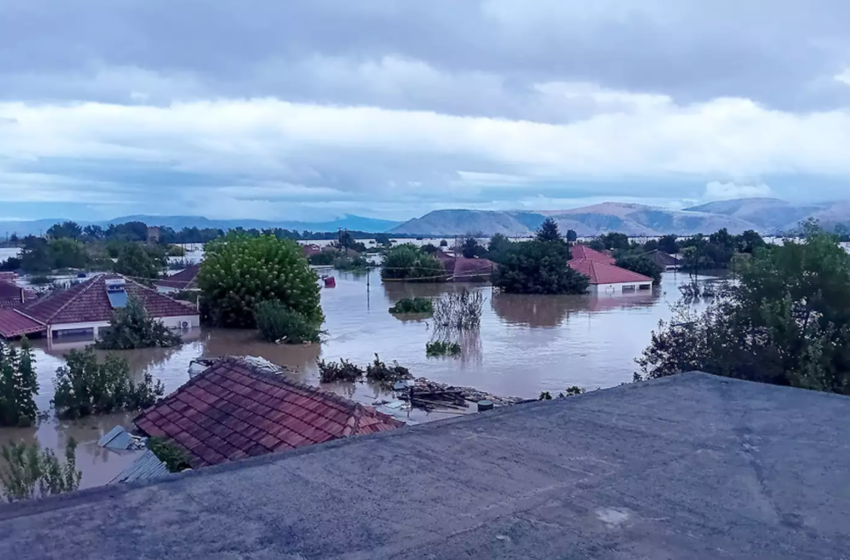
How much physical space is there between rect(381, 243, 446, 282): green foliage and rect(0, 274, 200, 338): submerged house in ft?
86.3

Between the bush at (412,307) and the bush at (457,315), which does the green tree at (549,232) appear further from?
the bush at (457,315)

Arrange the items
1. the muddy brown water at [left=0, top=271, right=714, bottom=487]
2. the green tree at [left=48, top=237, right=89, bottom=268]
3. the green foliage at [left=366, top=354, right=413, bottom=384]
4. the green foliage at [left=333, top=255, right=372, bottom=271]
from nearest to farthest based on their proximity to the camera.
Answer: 1. the muddy brown water at [left=0, top=271, right=714, bottom=487]
2. the green foliage at [left=366, top=354, right=413, bottom=384]
3. the green tree at [left=48, top=237, right=89, bottom=268]
4. the green foliage at [left=333, top=255, right=372, bottom=271]

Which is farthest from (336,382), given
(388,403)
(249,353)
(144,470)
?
(144,470)

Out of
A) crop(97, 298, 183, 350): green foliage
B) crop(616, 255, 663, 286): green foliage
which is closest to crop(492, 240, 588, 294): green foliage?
crop(616, 255, 663, 286): green foliage

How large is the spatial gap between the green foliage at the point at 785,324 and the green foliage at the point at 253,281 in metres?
17.7

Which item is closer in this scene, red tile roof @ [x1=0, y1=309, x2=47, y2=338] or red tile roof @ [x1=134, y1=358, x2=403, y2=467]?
red tile roof @ [x1=134, y1=358, x2=403, y2=467]

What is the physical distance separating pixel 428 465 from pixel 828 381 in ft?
→ 38.2

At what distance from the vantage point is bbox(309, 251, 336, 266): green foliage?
250 ft

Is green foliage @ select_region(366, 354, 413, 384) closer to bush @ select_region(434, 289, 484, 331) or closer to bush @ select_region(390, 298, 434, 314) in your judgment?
bush @ select_region(434, 289, 484, 331)

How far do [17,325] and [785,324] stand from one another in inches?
1024

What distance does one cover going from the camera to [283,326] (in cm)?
2827

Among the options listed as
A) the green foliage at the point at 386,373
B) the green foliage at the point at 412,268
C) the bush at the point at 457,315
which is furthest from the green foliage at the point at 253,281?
the green foliage at the point at 412,268

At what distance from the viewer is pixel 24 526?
123 inches

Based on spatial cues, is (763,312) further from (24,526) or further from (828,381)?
(24,526)
